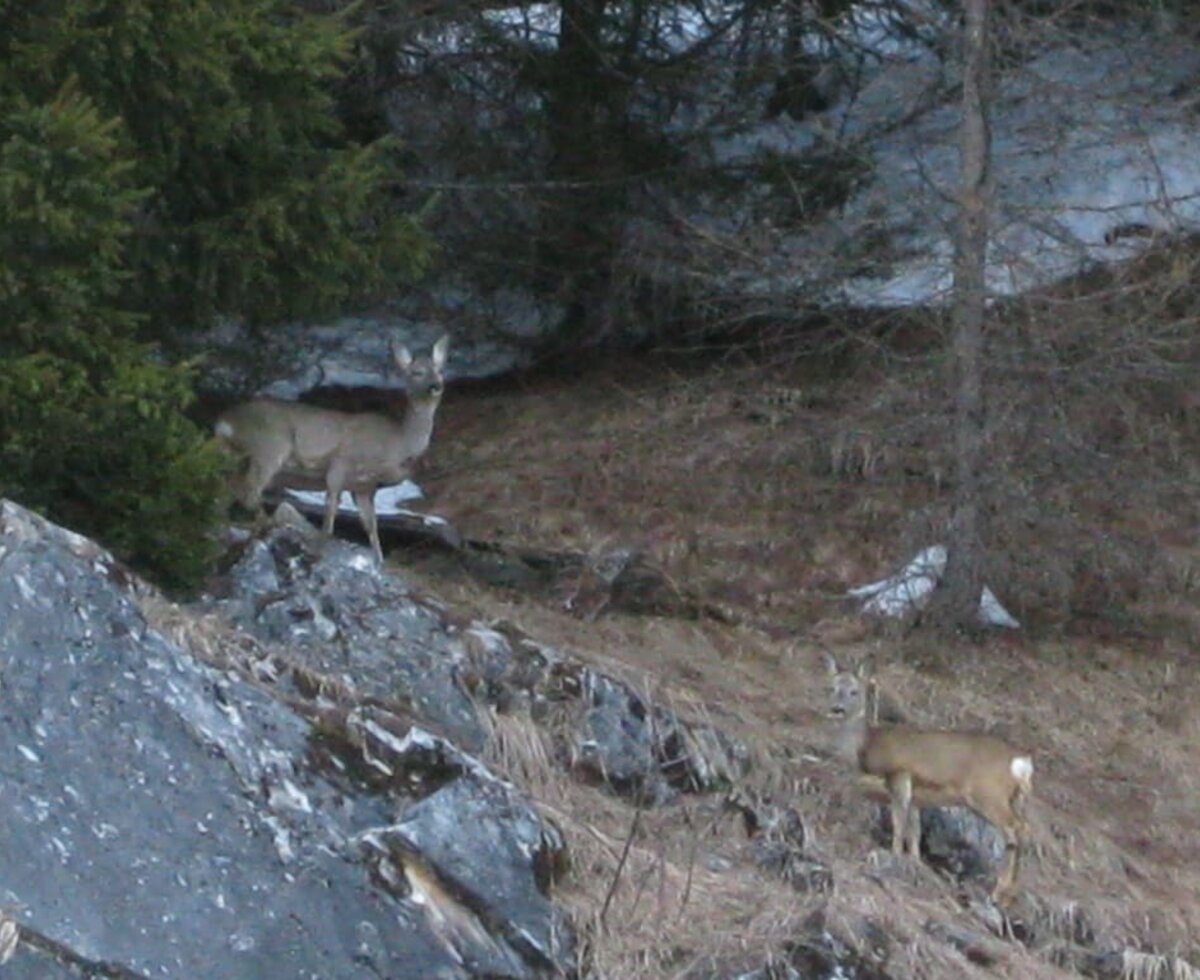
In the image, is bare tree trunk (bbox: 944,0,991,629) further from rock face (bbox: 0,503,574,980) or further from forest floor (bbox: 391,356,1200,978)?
rock face (bbox: 0,503,574,980)

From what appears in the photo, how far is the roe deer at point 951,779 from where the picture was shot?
428 inches

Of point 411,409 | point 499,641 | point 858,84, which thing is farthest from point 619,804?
point 858,84

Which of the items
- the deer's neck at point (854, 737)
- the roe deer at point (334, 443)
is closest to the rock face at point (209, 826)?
the deer's neck at point (854, 737)

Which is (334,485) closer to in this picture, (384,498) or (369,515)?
(369,515)

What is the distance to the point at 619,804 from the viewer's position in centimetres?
1008

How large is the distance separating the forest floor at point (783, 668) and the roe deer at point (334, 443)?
0.56 m

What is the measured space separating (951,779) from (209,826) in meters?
4.10

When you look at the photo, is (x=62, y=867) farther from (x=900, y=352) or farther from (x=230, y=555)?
(x=900, y=352)

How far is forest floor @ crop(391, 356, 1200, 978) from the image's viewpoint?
907 cm

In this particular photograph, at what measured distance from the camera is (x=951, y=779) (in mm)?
10891

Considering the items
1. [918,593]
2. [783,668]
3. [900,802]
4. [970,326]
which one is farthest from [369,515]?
[900,802]

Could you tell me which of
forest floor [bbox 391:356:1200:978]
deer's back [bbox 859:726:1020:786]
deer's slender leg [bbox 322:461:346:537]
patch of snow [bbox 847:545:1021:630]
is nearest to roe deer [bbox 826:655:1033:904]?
Result: deer's back [bbox 859:726:1020:786]

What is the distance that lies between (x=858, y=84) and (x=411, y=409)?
4.41 meters

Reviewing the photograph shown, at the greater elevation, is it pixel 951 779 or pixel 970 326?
pixel 970 326
